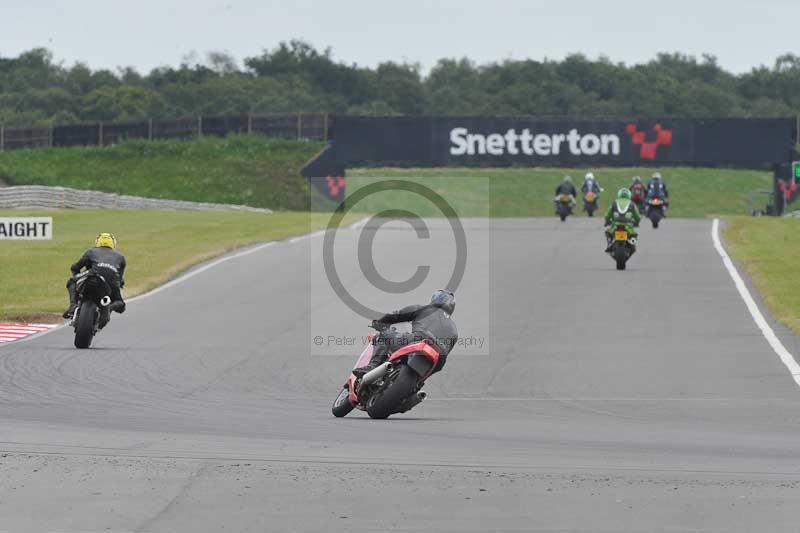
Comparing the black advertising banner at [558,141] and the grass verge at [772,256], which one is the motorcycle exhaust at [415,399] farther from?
the black advertising banner at [558,141]

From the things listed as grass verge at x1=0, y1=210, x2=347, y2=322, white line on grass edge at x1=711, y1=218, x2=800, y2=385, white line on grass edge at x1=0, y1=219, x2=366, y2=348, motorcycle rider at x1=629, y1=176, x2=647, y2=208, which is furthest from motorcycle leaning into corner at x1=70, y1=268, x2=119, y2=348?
motorcycle rider at x1=629, y1=176, x2=647, y2=208

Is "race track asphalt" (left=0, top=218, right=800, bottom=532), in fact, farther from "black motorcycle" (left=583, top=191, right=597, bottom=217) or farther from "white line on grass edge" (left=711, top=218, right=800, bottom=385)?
A: "black motorcycle" (left=583, top=191, right=597, bottom=217)

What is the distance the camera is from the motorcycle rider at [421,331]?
1466 cm

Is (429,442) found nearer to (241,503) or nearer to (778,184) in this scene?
(241,503)

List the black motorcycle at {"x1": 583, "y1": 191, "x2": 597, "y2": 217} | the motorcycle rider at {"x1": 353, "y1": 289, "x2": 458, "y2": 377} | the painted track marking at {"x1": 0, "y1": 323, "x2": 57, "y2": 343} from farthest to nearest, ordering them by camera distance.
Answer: the black motorcycle at {"x1": 583, "y1": 191, "x2": 597, "y2": 217} → the painted track marking at {"x1": 0, "y1": 323, "x2": 57, "y2": 343} → the motorcycle rider at {"x1": 353, "y1": 289, "x2": 458, "y2": 377}

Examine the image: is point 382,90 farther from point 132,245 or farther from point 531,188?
point 132,245

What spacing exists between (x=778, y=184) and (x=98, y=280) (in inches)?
1639

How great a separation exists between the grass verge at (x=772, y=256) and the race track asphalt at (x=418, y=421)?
30.3 inches

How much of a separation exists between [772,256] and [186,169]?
39.6 metres

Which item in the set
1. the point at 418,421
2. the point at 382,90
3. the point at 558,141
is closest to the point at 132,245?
the point at 558,141

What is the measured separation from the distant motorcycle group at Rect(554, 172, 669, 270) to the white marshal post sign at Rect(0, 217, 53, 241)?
12.0 m

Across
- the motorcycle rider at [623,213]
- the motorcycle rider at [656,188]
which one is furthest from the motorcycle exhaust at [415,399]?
the motorcycle rider at [656,188]

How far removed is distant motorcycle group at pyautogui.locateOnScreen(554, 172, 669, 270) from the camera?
32719 millimetres

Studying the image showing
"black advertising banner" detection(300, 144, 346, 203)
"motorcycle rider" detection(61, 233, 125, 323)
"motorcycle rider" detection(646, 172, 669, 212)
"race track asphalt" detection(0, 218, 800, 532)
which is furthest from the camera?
"black advertising banner" detection(300, 144, 346, 203)
